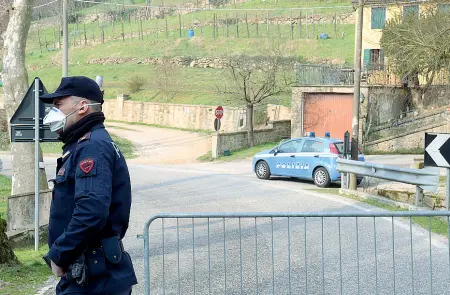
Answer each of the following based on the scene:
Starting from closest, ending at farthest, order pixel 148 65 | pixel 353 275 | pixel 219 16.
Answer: pixel 353 275 < pixel 148 65 < pixel 219 16

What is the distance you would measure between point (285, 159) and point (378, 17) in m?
25.7

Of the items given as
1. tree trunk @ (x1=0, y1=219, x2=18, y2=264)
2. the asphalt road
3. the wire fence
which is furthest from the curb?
the wire fence

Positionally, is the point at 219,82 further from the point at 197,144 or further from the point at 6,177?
the point at 6,177

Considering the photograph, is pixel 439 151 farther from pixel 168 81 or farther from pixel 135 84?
pixel 135 84

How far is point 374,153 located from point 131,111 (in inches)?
1022

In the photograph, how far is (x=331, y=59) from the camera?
195 ft

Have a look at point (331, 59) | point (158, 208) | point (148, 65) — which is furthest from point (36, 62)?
point (158, 208)

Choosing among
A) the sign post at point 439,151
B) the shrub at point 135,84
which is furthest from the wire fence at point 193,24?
the sign post at point 439,151

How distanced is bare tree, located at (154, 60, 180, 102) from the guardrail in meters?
39.5

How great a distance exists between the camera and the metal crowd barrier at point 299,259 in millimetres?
7304

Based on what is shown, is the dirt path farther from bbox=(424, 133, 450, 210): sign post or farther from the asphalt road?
bbox=(424, 133, 450, 210): sign post

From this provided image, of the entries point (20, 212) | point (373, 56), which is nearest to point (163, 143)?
point (373, 56)

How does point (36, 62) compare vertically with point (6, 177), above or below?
above

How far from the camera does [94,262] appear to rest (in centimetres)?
425
